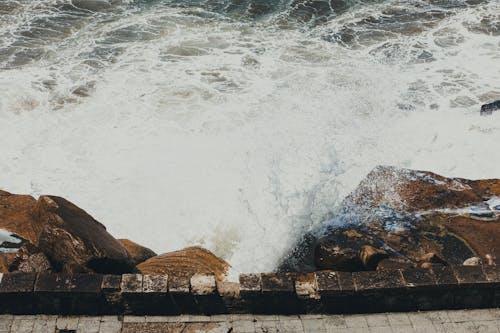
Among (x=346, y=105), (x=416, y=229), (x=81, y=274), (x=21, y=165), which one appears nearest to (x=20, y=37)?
(x=21, y=165)

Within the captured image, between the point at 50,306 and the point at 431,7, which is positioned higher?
the point at 50,306

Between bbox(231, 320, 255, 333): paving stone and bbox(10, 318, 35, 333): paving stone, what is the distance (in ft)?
7.97

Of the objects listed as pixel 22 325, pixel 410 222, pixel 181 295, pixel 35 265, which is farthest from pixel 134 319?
pixel 410 222

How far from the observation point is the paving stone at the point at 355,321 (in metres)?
6.58

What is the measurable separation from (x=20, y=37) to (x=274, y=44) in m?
8.56

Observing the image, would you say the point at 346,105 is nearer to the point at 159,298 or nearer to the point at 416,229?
the point at 416,229

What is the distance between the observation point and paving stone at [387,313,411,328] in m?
6.57

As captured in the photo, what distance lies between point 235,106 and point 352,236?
284 inches

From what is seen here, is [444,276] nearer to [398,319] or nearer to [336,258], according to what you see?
[398,319]

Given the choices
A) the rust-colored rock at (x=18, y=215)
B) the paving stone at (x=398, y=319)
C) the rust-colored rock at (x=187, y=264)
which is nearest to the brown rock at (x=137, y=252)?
the rust-colored rock at (x=187, y=264)

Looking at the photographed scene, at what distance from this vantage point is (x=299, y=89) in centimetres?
1530

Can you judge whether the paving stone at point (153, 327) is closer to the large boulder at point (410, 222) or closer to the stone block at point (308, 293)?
the stone block at point (308, 293)

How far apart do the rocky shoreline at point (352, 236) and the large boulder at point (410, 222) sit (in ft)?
0.05

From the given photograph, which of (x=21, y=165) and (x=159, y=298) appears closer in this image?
(x=159, y=298)
